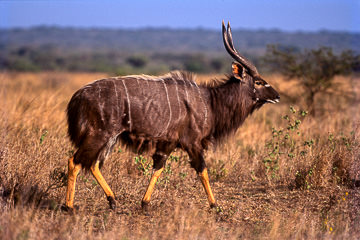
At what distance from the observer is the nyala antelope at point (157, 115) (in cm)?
532

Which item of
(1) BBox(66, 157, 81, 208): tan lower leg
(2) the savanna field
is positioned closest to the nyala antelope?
(1) BBox(66, 157, 81, 208): tan lower leg

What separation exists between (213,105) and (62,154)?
2204 mm

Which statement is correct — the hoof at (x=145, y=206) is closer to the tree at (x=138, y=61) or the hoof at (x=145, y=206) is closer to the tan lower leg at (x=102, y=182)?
the tan lower leg at (x=102, y=182)

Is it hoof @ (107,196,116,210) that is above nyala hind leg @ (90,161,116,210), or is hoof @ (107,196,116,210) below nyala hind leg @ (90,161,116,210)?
below

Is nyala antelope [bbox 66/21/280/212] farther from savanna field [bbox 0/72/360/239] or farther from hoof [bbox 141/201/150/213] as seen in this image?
savanna field [bbox 0/72/360/239]

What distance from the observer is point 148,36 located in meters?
124

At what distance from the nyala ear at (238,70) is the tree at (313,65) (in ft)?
19.3

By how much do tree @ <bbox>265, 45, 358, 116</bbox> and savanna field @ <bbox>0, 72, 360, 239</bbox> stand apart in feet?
13.3

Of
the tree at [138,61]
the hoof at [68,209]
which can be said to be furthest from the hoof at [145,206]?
the tree at [138,61]

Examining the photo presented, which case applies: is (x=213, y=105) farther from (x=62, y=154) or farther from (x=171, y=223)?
(x=62, y=154)

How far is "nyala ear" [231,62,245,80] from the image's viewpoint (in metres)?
6.14

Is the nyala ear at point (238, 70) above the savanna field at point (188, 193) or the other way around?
above

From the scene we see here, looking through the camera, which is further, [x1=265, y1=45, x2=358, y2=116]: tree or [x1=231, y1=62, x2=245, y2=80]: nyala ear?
[x1=265, y1=45, x2=358, y2=116]: tree

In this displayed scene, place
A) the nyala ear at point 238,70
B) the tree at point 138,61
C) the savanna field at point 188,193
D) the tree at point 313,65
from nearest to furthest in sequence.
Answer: the savanna field at point 188,193
the nyala ear at point 238,70
the tree at point 313,65
the tree at point 138,61
